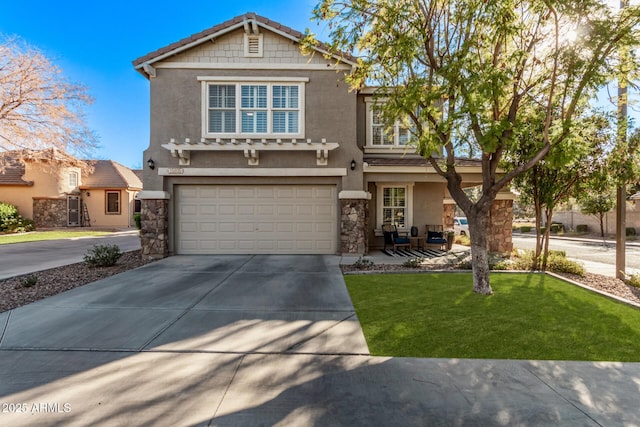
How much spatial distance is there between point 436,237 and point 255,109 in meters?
8.56

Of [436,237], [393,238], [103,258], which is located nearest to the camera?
[103,258]

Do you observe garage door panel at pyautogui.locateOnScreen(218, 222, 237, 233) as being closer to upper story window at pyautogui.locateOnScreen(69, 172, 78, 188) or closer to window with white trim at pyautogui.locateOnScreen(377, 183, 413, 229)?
window with white trim at pyautogui.locateOnScreen(377, 183, 413, 229)

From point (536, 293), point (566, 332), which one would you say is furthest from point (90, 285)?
point (536, 293)

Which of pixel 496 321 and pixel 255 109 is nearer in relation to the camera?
pixel 496 321

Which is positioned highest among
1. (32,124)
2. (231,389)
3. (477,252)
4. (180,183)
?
(32,124)

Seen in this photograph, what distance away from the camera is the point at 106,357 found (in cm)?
360

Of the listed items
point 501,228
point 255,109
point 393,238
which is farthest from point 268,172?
point 501,228

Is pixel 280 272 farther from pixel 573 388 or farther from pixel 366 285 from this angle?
pixel 573 388

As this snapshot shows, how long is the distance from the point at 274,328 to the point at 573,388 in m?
3.60

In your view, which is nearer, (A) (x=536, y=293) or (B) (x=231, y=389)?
(B) (x=231, y=389)

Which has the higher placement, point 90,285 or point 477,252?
point 477,252

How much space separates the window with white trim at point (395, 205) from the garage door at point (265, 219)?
106 inches

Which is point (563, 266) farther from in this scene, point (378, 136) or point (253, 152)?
point (253, 152)

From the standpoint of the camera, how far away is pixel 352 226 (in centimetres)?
1055
